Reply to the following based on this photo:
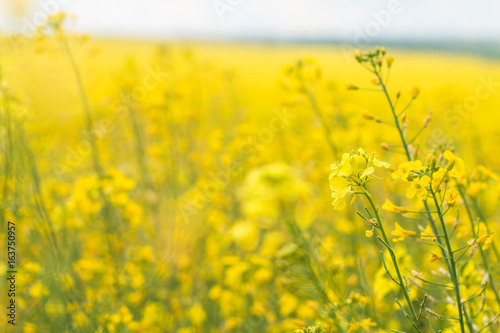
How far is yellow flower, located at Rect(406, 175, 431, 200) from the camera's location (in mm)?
1207

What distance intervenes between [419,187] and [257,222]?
30.9 inches

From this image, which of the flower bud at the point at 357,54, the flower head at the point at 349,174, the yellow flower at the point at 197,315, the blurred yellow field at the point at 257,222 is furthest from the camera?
the yellow flower at the point at 197,315

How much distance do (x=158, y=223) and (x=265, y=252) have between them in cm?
193

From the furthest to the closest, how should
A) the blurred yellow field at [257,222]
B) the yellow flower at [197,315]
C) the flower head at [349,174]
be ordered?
1. the yellow flower at [197,315]
2. the blurred yellow field at [257,222]
3. the flower head at [349,174]

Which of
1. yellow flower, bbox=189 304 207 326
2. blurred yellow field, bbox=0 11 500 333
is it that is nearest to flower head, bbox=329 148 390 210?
blurred yellow field, bbox=0 11 500 333

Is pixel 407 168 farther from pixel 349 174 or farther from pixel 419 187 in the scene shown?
pixel 349 174

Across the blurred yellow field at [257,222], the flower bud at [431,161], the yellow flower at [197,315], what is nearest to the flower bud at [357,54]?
the blurred yellow field at [257,222]

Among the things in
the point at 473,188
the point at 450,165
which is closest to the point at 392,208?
the point at 450,165

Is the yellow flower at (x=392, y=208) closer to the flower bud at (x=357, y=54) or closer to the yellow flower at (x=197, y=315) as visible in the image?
the flower bud at (x=357, y=54)

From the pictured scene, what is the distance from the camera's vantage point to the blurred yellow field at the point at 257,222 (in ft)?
5.05

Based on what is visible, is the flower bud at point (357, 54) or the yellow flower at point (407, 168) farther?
the flower bud at point (357, 54)

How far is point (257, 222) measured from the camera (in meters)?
1.81

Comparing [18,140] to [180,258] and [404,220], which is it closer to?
[180,258]

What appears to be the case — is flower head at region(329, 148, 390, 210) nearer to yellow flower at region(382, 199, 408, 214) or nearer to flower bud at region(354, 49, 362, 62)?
yellow flower at region(382, 199, 408, 214)
